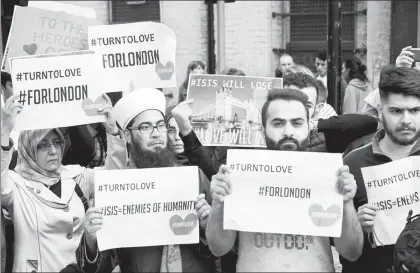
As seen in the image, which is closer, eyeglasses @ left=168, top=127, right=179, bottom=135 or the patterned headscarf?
the patterned headscarf

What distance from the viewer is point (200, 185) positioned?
416 cm

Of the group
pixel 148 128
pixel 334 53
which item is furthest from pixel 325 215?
pixel 334 53

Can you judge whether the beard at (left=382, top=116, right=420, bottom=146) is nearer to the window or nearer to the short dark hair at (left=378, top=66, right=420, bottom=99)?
the short dark hair at (left=378, top=66, right=420, bottom=99)

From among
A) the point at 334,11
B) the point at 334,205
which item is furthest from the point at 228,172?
the point at 334,11

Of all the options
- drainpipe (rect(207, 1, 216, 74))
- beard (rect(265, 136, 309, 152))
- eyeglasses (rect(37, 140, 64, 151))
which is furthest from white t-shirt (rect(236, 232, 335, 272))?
drainpipe (rect(207, 1, 216, 74))

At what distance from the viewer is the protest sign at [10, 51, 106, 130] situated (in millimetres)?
4699

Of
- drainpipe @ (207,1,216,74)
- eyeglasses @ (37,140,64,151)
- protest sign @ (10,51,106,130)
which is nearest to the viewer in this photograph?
eyeglasses @ (37,140,64,151)

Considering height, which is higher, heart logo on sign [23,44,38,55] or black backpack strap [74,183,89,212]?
heart logo on sign [23,44,38,55]

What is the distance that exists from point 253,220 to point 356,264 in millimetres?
624

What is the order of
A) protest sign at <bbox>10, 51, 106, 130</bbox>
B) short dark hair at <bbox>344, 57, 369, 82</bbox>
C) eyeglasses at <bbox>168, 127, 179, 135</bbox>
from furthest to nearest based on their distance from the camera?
short dark hair at <bbox>344, 57, 369, 82</bbox>
eyeglasses at <bbox>168, 127, 179, 135</bbox>
protest sign at <bbox>10, 51, 106, 130</bbox>

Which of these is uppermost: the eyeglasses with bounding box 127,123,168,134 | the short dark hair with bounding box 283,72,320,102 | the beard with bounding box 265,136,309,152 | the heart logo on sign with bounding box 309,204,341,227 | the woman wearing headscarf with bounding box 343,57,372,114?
the short dark hair with bounding box 283,72,320,102

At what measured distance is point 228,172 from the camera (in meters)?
3.70

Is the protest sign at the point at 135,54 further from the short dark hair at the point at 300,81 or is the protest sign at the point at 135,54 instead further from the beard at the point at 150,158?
the beard at the point at 150,158

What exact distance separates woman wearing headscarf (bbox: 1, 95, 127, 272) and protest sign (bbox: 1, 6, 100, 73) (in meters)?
1.15
